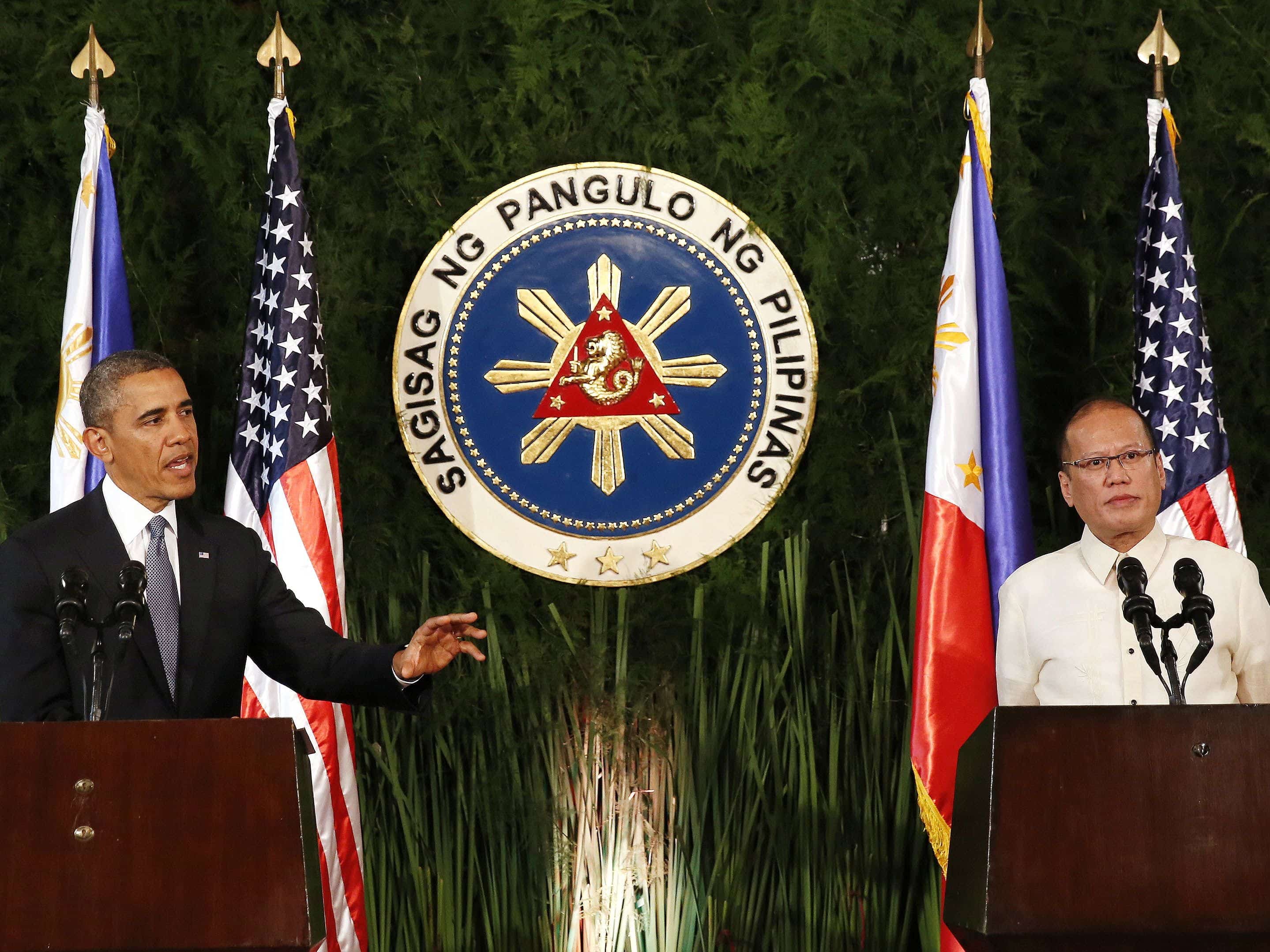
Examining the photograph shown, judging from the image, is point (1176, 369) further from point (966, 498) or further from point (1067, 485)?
point (1067, 485)

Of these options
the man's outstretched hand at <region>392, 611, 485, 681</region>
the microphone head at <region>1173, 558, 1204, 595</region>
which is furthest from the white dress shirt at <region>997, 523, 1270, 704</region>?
the man's outstretched hand at <region>392, 611, 485, 681</region>

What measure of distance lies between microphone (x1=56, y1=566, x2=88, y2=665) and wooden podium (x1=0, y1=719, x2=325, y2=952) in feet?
0.74

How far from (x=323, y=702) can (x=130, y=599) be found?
140 cm

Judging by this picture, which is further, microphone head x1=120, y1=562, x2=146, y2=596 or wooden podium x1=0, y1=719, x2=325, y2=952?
microphone head x1=120, y1=562, x2=146, y2=596

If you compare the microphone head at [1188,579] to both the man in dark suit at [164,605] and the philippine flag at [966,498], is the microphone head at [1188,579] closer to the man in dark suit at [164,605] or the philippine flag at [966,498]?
the man in dark suit at [164,605]

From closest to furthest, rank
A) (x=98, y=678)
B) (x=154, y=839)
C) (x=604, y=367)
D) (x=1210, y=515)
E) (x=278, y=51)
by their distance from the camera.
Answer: (x=154, y=839) → (x=98, y=678) → (x=1210, y=515) → (x=278, y=51) → (x=604, y=367)

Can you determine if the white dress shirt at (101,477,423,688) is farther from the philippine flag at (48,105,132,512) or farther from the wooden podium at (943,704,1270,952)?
the wooden podium at (943,704,1270,952)

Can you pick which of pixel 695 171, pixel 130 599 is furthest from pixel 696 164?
pixel 130 599

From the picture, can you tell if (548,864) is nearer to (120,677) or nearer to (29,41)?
(120,677)

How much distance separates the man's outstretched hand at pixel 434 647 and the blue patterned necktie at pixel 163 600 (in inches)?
14.2

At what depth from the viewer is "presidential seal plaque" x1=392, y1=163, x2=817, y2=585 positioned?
3.88 meters

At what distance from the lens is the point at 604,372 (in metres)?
3.89

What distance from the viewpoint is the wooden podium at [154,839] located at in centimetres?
176

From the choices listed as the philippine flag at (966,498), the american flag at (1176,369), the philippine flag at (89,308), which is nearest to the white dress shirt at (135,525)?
the philippine flag at (89,308)
